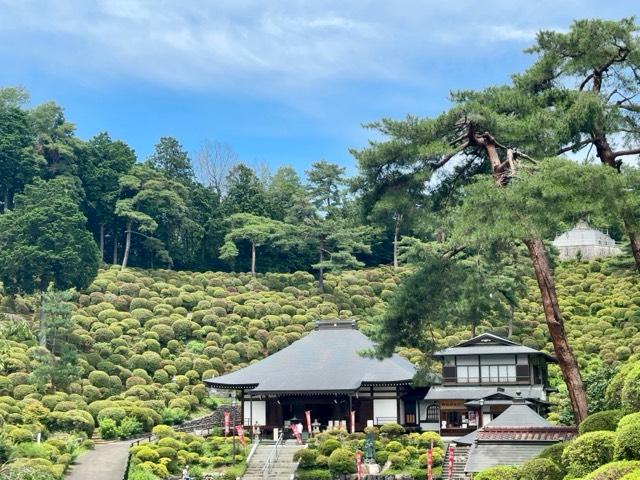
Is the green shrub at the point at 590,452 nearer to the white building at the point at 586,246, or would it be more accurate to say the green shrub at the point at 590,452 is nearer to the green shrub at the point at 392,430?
the green shrub at the point at 392,430

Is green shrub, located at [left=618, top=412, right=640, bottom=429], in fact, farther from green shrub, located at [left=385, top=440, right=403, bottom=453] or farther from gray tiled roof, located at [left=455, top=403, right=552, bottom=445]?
green shrub, located at [left=385, top=440, right=403, bottom=453]

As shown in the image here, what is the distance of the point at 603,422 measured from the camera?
48.1ft

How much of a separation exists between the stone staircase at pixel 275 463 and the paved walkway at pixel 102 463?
4406 mm

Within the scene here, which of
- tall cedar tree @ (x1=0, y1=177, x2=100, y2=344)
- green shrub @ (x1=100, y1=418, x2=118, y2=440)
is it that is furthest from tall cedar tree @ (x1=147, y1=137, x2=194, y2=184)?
green shrub @ (x1=100, y1=418, x2=118, y2=440)

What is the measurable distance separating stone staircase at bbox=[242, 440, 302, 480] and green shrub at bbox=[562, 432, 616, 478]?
65.0ft

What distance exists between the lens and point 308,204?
216 ft

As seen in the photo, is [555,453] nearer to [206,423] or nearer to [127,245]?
[206,423]

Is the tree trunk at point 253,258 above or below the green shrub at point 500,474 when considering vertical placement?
above

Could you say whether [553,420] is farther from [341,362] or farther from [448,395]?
[341,362]

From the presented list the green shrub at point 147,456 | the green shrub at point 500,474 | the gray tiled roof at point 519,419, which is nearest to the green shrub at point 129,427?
the green shrub at point 147,456

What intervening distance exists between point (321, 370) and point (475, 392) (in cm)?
683

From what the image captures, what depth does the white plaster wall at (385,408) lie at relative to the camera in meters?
39.1

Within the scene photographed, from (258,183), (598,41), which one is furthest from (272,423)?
(258,183)

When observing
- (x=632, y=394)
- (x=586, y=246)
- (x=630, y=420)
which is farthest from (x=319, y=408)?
(x=586, y=246)
